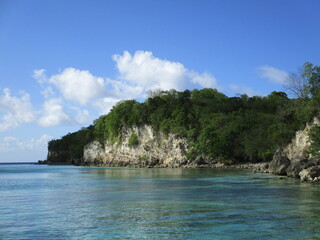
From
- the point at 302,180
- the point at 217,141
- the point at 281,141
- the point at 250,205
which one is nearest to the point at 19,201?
the point at 250,205

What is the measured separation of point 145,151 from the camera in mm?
95438

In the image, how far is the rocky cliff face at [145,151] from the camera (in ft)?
284

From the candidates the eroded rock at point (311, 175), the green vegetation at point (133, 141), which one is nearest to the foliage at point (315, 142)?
the eroded rock at point (311, 175)

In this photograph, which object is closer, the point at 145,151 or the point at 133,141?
the point at 145,151

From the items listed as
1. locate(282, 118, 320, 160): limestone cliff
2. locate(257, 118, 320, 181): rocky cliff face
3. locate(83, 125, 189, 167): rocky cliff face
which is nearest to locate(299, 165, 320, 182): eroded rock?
locate(257, 118, 320, 181): rocky cliff face

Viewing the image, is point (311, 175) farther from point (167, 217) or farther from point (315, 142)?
point (167, 217)

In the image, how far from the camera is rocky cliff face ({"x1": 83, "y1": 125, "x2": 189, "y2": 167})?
86.4 m

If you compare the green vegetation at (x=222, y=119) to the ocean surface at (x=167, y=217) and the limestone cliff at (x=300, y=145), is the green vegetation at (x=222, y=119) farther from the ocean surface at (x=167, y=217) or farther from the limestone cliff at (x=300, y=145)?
the ocean surface at (x=167, y=217)

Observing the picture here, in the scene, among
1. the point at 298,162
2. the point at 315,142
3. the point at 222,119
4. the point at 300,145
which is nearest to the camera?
the point at 298,162

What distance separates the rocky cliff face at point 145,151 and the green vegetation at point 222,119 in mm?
1798

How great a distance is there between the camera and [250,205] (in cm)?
1897

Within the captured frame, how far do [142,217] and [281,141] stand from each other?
43444mm

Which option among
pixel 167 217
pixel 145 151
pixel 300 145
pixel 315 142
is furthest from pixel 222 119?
pixel 167 217

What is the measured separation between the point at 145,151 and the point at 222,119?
24131mm
